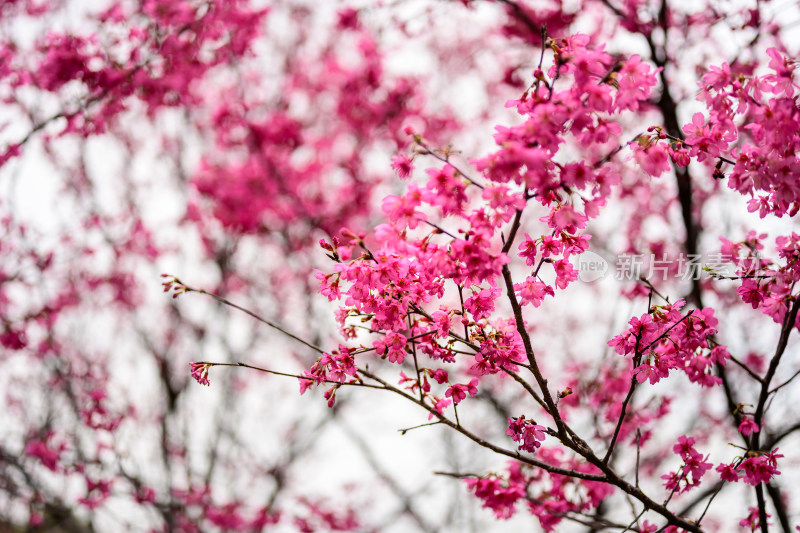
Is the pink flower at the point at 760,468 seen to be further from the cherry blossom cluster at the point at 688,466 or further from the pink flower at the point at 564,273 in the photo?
the pink flower at the point at 564,273

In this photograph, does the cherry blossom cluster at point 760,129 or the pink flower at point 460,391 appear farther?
the pink flower at point 460,391

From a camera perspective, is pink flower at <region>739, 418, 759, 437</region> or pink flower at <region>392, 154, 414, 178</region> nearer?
pink flower at <region>392, 154, 414, 178</region>

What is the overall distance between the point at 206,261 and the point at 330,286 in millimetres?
8200

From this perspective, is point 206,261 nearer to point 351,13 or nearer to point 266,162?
point 266,162

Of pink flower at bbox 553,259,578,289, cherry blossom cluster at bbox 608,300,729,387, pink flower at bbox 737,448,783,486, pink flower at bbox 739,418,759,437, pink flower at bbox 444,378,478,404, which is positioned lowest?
pink flower at bbox 737,448,783,486

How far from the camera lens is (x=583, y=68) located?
1.91m

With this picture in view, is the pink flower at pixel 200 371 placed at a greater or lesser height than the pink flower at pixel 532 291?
lesser

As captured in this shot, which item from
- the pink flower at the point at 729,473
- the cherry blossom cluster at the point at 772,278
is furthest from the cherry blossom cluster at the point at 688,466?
the cherry blossom cluster at the point at 772,278

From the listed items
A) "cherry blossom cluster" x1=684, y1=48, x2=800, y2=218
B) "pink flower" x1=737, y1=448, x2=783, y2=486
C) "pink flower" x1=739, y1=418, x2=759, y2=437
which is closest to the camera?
"cherry blossom cluster" x1=684, y1=48, x2=800, y2=218

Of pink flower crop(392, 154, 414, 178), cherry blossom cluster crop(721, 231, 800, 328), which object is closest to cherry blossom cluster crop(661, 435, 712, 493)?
cherry blossom cluster crop(721, 231, 800, 328)

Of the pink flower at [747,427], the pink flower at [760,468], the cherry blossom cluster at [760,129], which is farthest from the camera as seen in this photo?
the pink flower at [747,427]

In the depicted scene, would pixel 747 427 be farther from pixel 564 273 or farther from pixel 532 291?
pixel 532 291

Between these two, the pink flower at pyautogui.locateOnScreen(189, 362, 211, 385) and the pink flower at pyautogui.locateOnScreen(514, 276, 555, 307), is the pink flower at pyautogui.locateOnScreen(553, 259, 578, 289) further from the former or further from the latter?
the pink flower at pyautogui.locateOnScreen(189, 362, 211, 385)

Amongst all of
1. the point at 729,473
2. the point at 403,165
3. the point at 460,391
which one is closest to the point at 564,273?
the point at 460,391
